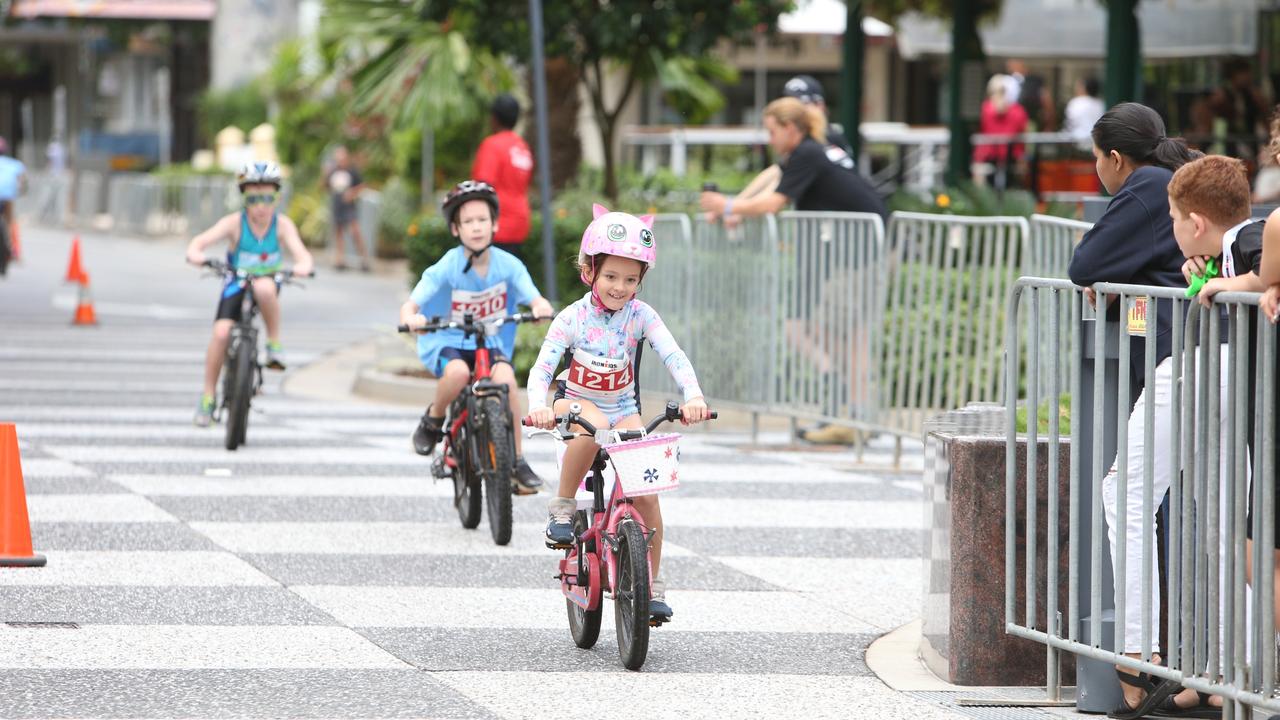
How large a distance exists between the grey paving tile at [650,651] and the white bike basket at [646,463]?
60 centimetres

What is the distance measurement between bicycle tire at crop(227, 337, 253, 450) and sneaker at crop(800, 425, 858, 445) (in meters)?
3.26

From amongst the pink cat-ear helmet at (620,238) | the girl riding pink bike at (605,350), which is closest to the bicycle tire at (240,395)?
the girl riding pink bike at (605,350)

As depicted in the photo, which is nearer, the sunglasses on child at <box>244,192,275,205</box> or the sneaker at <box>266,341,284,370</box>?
the sunglasses on child at <box>244,192,275,205</box>

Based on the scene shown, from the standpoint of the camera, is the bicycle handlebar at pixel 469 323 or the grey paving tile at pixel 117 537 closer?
the grey paving tile at pixel 117 537

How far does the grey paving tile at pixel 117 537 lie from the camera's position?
8.68 meters

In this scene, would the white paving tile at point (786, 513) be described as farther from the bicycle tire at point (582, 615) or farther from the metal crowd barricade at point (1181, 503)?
the metal crowd barricade at point (1181, 503)

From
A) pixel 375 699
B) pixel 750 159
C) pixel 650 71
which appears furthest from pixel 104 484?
pixel 750 159

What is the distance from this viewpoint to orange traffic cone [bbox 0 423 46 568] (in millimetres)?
7750

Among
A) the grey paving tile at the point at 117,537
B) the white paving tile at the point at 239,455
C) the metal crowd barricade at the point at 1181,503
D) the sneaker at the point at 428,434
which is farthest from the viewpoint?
the white paving tile at the point at 239,455

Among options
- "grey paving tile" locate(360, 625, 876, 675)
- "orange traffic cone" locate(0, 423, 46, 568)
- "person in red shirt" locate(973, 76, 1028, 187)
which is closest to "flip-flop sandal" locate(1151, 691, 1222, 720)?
"grey paving tile" locate(360, 625, 876, 675)

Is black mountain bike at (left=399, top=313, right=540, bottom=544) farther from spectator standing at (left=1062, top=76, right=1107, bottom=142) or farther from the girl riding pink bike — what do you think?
spectator standing at (left=1062, top=76, right=1107, bottom=142)

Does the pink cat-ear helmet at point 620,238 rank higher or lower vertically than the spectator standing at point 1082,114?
lower

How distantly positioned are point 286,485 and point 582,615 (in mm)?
4033

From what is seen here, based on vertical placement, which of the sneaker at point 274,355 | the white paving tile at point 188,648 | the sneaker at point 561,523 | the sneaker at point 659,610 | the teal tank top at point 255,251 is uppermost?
the teal tank top at point 255,251
